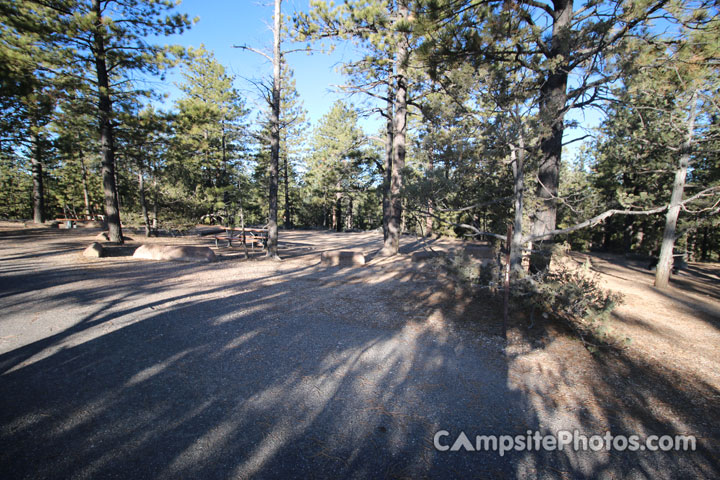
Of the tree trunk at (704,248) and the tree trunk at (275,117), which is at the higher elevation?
the tree trunk at (275,117)

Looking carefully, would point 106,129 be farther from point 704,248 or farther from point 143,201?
point 704,248

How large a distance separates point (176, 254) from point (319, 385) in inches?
332

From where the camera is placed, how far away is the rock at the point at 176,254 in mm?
9188

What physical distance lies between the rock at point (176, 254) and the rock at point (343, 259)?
3724 millimetres

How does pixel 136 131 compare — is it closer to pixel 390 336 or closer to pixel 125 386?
pixel 125 386

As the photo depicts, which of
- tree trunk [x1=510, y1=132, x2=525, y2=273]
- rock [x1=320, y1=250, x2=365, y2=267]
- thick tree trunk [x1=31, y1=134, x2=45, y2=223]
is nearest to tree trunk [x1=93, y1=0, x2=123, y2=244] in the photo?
Result: rock [x1=320, y1=250, x2=365, y2=267]

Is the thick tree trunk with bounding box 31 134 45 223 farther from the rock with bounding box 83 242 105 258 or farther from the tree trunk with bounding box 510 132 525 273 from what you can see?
Result: the tree trunk with bounding box 510 132 525 273

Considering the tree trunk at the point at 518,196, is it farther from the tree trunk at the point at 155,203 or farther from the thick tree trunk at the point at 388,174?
the tree trunk at the point at 155,203

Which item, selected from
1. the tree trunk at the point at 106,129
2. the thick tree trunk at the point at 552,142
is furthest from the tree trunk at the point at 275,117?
the thick tree trunk at the point at 552,142

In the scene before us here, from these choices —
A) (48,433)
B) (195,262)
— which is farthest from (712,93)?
(195,262)

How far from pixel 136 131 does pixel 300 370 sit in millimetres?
12683

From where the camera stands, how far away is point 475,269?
5.09 meters

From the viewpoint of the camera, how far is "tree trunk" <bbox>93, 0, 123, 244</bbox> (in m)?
9.83

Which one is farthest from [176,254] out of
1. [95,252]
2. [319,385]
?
[319,385]
